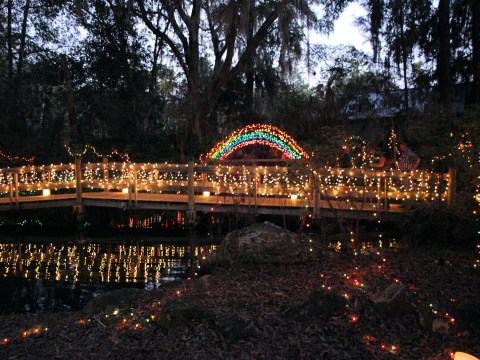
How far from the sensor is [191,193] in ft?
39.5

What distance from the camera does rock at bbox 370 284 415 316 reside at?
15.6 feet

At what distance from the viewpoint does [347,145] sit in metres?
8.63

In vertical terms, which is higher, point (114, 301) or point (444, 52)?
point (444, 52)

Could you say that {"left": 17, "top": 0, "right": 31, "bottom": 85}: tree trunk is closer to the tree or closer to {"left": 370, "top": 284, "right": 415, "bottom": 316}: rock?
the tree

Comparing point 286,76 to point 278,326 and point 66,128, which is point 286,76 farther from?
point 278,326

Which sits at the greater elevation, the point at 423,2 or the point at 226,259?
the point at 423,2

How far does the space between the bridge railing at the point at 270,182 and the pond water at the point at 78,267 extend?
1.50 metres

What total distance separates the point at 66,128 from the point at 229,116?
7769 mm

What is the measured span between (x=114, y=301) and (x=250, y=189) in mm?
5976

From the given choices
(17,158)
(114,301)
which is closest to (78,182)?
(17,158)

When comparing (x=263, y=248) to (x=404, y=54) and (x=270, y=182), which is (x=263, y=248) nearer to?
(x=270, y=182)

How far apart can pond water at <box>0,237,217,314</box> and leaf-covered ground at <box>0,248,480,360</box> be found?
5.90 feet

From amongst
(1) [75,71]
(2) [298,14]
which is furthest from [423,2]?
(1) [75,71]

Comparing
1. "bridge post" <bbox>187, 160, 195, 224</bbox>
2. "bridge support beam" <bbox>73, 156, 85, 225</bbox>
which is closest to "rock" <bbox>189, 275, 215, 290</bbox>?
"bridge post" <bbox>187, 160, 195, 224</bbox>
